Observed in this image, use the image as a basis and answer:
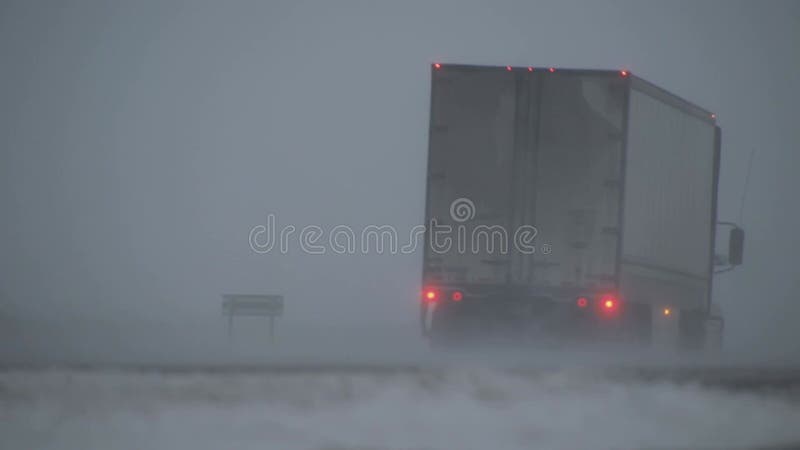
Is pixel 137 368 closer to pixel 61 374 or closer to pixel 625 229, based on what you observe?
pixel 61 374

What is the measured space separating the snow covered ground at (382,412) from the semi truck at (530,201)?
711cm

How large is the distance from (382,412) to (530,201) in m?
9.52

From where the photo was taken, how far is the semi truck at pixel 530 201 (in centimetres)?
1752

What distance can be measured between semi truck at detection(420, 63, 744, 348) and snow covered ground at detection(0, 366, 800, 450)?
280 inches

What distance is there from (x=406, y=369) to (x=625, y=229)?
6451 millimetres

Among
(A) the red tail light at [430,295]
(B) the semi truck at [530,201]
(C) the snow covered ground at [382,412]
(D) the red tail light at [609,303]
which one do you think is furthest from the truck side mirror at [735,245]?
(C) the snow covered ground at [382,412]

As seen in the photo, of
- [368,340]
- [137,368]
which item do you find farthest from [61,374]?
[368,340]

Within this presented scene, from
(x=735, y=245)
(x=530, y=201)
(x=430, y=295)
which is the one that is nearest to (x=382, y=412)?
(x=530, y=201)

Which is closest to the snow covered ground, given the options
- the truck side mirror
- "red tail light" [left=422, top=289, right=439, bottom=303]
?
"red tail light" [left=422, top=289, right=439, bottom=303]

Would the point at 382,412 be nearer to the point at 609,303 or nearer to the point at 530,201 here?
the point at 530,201

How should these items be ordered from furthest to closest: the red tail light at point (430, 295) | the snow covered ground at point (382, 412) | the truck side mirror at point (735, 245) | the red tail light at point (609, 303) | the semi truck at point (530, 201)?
the truck side mirror at point (735, 245) < the red tail light at point (430, 295) < the red tail light at point (609, 303) < the semi truck at point (530, 201) < the snow covered ground at point (382, 412)

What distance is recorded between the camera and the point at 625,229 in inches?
701

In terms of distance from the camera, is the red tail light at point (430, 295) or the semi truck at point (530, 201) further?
the red tail light at point (430, 295)

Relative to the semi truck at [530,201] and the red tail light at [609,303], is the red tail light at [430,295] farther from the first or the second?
the red tail light at [609,303]
